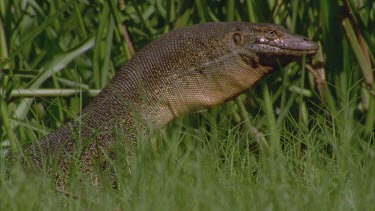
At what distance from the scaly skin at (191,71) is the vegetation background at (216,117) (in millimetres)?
76

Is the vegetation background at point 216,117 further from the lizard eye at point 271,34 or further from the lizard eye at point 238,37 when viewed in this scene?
the lizard eye at point 238,37

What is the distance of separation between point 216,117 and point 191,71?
211 mm

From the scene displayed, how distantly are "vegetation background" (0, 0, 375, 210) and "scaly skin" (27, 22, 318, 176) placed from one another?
76 millimetres

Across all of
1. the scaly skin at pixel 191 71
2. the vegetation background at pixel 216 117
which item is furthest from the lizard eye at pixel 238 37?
the vegetation background at pixel 216 117

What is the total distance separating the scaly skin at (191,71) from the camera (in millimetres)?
3844

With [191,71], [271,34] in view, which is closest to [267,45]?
[271,34]

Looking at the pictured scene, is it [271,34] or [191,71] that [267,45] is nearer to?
[271,34]

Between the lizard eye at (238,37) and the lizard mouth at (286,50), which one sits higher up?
the lizard eye at (238,37)

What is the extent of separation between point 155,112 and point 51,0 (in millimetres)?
1057

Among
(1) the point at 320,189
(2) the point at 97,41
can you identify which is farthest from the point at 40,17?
(1) the point at 320,189

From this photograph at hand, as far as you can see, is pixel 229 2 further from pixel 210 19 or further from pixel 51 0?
pixel 51 0

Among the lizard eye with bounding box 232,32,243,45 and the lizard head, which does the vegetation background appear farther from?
the lizard eye with bounding box 232,32,243,45

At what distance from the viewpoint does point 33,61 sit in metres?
4.96

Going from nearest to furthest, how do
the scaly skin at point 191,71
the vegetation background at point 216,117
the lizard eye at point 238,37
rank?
1. the vegetation background at point 216,117
2. the scaly skin at point 191,71
3. the lizard eye at point 238,37
